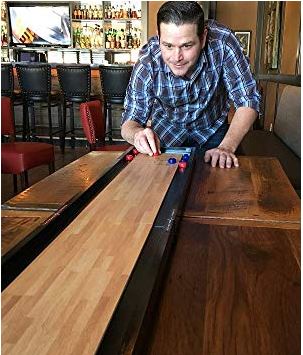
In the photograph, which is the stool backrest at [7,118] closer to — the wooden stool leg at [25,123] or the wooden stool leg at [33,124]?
the wooden stool leg at [25,123]

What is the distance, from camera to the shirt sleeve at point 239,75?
2.19 m

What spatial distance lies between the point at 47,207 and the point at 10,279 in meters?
0.42

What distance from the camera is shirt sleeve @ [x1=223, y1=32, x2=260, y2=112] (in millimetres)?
2189

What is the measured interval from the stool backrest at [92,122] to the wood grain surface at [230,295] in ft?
6.18

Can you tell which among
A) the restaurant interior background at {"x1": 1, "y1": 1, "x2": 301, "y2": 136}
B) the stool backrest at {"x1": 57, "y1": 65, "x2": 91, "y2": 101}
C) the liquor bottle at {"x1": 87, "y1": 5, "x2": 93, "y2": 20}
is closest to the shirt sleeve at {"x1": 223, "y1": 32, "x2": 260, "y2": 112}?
the stool backrest at {"x1": 57, "y1": 65, "x2": 91, "y2": 101}

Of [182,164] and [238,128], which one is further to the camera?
[238,128]

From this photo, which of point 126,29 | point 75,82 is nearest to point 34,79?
point 75,82

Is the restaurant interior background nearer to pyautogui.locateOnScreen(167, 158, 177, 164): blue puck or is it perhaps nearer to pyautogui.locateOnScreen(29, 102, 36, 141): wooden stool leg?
pyautogui.locateOnScreen(29, 102, 36, 141): wooden stool leg

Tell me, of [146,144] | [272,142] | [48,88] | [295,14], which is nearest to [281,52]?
[295,14]

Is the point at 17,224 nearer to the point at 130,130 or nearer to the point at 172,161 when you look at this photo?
the point at 172,161

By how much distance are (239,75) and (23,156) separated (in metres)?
1.72

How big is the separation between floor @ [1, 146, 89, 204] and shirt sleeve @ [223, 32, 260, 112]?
77.7 inches

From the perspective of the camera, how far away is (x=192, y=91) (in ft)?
7.36

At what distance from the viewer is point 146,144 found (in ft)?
6.23
